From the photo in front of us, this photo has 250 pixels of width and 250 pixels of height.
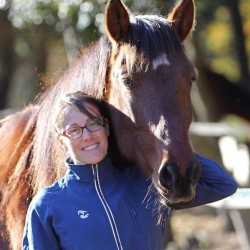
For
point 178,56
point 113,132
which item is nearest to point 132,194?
point 113,132

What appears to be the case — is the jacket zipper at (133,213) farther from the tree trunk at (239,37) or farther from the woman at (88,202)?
the tree trunk at (239,37)

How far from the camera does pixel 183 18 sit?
3.54 m

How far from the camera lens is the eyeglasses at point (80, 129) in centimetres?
313

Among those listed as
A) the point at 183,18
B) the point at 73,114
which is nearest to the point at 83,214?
the point at 73,114

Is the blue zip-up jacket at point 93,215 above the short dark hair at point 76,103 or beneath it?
beneath

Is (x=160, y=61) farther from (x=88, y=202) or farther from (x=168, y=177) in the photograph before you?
(x=88, y=202)

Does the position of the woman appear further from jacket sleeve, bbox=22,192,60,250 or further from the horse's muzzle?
the horse's muzzle

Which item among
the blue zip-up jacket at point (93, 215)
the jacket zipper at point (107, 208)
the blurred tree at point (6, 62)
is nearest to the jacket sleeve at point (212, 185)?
the blue zip-up jacket at point (93, 215)

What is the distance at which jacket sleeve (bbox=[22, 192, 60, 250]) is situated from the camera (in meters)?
3.00

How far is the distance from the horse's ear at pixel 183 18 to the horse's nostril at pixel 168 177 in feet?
2.62

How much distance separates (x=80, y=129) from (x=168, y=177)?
1.50 ft

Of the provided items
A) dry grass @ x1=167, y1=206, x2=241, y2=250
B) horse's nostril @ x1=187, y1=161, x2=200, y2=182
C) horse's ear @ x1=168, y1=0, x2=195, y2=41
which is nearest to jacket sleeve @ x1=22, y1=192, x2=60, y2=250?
horse's nostril @ x1=187, y1=161, x2=200, y2=182

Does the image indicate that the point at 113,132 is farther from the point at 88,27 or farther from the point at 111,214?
the point at 88,27

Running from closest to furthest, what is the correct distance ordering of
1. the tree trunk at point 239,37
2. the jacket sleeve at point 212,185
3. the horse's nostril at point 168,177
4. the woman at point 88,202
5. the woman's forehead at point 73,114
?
1. the horse's nostril at point 168,177
2. the woman at point 88,202
3. the woman's forehead at point 73,114
4. the jacket sleeve at point 212,185
5. the tree trunk at point 239,37
